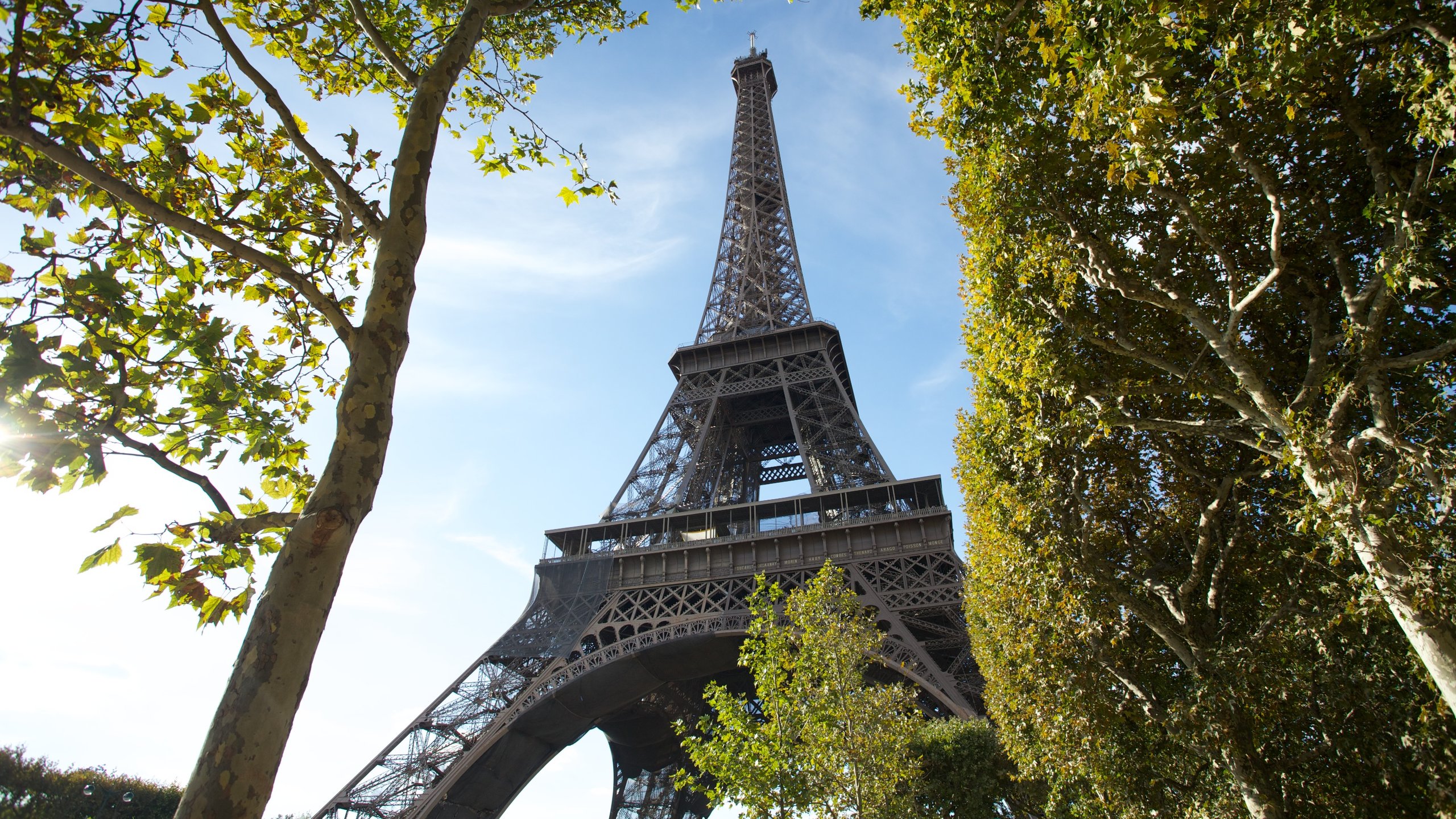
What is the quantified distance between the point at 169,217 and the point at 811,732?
12202 mm

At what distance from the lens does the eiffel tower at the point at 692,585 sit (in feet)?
75.2

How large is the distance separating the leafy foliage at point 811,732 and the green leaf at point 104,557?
9.90 m

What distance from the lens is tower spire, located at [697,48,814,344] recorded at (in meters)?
39.2

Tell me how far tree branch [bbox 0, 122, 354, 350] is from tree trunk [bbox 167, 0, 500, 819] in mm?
285

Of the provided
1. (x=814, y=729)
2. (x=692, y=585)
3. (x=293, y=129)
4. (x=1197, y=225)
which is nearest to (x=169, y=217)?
(x=293, y=129)

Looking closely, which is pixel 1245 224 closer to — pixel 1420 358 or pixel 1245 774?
pixel 1420 358

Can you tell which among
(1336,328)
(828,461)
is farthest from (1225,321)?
(828,461)

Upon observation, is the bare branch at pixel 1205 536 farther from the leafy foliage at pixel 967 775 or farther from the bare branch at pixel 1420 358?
the leafy foliage at pixel 967 775

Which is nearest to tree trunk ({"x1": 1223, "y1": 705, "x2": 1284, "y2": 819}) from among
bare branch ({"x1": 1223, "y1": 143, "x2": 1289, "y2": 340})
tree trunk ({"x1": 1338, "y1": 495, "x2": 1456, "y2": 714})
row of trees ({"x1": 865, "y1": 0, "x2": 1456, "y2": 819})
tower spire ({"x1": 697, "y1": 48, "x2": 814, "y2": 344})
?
row of trees ({"x1": 865, "y1": 0, "x2": 1456, "y2": 819})

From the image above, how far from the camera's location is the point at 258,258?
423cm

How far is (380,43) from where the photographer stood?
5273 mm

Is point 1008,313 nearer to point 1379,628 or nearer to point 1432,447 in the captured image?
point 1432,447

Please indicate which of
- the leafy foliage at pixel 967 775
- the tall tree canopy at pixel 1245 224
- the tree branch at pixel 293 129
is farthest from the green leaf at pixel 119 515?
the leafy foliage at pixel 967 775

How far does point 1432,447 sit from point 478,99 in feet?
32.9
